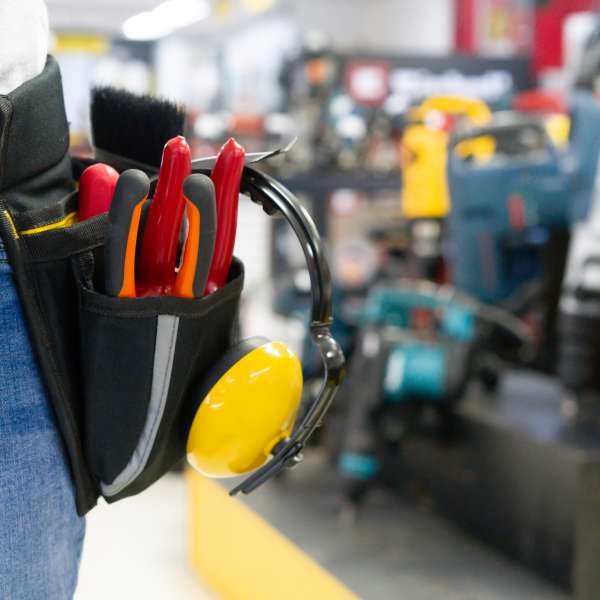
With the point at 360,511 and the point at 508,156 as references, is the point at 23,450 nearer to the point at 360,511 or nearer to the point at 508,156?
the point at 360,511

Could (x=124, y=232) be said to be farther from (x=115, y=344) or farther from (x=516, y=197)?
(x=516, y=197)

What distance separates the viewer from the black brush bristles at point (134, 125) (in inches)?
30.1

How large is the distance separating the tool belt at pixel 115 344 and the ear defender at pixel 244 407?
19 millimetres

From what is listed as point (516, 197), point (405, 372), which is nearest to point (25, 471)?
point (405, 372)

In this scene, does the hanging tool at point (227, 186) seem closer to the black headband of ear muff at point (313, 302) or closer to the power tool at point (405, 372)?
the black headband of ear muff at point (313, 302)

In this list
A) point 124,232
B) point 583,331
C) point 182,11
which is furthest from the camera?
point 182,11

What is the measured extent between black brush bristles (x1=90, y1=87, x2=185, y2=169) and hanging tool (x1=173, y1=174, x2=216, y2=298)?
16 centimetres

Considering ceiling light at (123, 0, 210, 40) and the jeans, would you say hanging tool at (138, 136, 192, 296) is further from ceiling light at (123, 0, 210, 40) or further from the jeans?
ceiling light at (123, 0, 210, 40)

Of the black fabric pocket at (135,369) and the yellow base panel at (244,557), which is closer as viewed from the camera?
the black fabric pocket at (135,369)

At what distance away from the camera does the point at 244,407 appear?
69 cm

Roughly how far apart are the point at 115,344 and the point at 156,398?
53 millimetres

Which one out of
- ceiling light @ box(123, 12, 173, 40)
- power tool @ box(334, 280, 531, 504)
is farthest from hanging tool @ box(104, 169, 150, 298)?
ceiling light @ box(123, 12, 173, 40)

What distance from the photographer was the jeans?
61 cm

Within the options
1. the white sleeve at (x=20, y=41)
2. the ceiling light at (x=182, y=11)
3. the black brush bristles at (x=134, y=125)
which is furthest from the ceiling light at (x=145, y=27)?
the white sleeve at (x=20, y=41)
